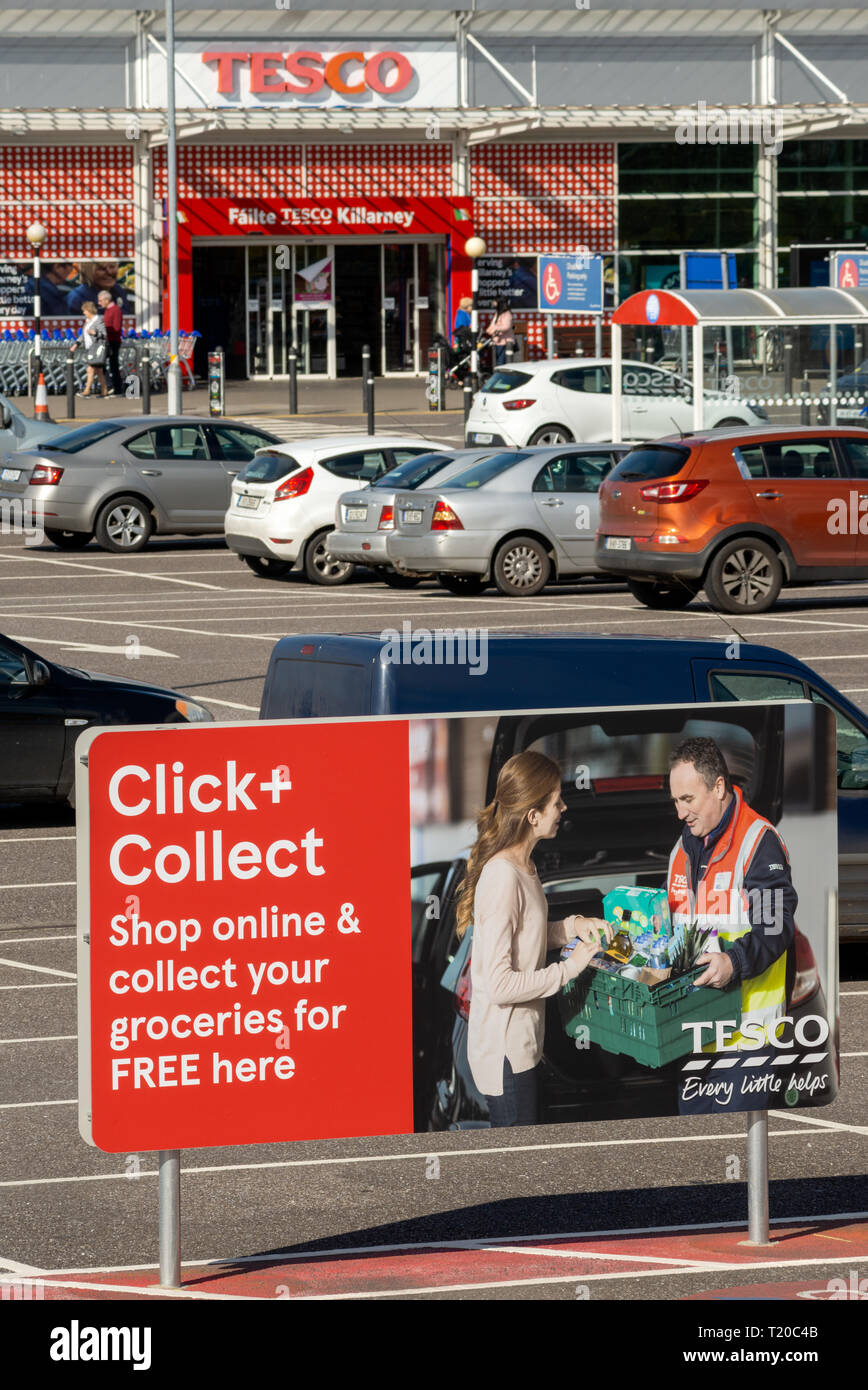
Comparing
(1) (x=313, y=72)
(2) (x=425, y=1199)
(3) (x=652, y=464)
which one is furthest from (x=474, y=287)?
(2) (x=425, y=1199)

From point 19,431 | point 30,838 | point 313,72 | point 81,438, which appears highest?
point 313,72

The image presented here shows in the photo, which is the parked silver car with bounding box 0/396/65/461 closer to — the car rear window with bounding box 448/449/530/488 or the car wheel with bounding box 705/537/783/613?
the car rear window with bounding box 448/449/530/488

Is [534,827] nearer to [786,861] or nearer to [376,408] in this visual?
[786,861]

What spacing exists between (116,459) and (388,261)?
2519 cm

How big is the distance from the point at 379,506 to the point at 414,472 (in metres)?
0.82

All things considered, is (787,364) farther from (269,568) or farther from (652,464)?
(652,464)

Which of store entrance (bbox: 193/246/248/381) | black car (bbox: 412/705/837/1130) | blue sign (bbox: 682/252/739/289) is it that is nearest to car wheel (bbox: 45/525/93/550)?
blue sign (bbox: 682/252/739/289)

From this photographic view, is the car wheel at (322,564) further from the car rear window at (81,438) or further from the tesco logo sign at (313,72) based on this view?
the tesco logo sign at (313,72)

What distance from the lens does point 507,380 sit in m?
31.5

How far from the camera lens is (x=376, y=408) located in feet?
137

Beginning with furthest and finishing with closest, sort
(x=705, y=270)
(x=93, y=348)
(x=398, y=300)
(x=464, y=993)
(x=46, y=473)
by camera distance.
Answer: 1. (x=398, y=300)
2. (x=93, y=348)
3. (x=705, y=270)
4. (x=46, y=473)
5. (x=464, y=993)

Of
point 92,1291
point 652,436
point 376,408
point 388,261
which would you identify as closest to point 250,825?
point 92,1291

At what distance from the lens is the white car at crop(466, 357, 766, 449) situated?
3094 centimetres

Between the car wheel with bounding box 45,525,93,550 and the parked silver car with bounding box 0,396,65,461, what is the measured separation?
3.55ft
